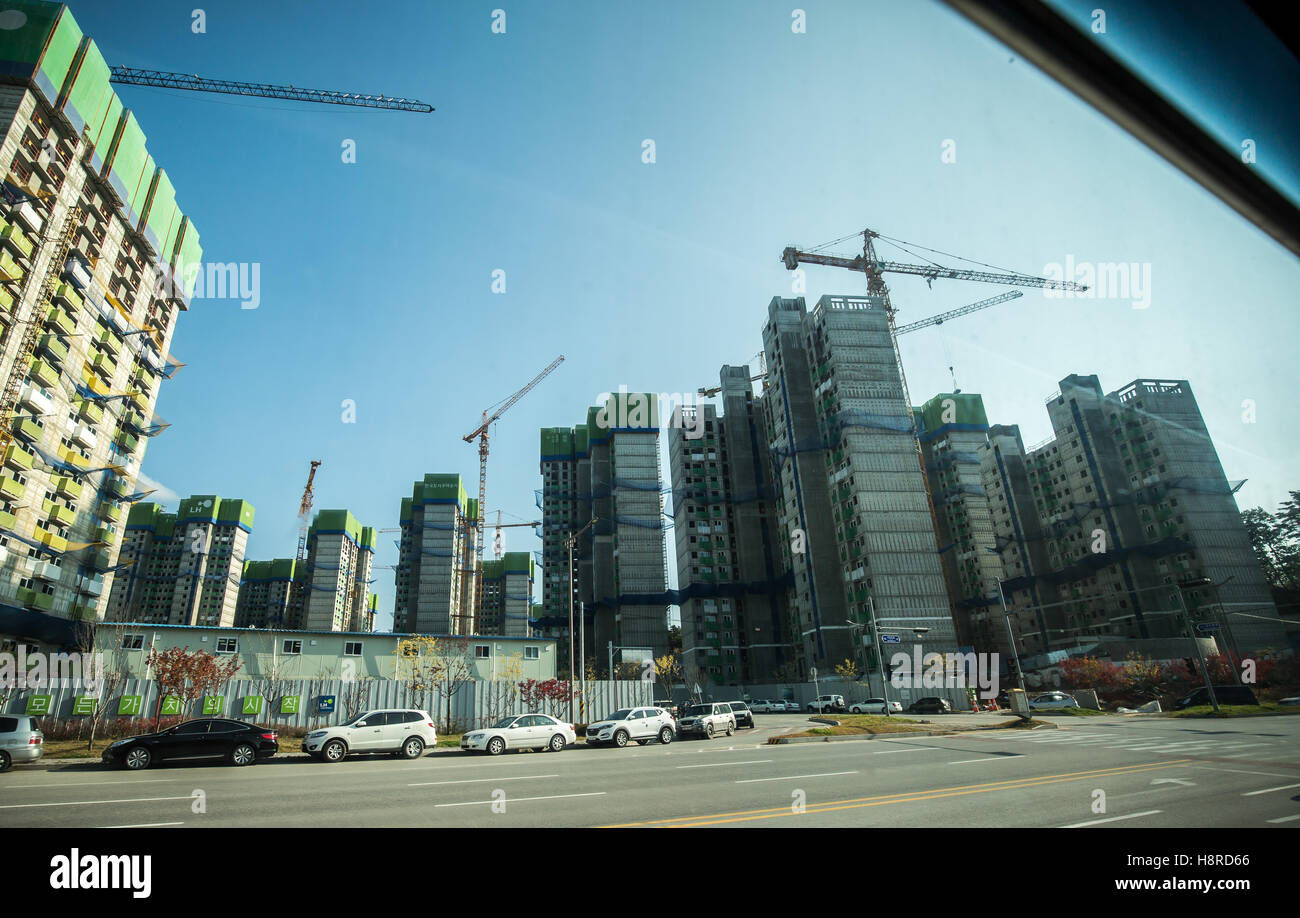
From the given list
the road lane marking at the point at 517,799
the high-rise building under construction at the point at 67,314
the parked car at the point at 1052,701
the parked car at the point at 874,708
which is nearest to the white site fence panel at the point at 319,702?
the road lane marking at the point at 517,799

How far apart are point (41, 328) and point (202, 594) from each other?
95.9 meters

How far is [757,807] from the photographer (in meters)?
9.60

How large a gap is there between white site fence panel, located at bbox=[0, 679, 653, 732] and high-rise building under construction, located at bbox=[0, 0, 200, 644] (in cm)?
2773

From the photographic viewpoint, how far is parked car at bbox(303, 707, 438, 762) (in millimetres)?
20078

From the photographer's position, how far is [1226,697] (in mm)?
39281

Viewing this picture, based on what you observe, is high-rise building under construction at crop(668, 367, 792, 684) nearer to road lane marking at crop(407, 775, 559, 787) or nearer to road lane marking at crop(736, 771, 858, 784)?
road lane marking at crop(736, 771, 858, 784)

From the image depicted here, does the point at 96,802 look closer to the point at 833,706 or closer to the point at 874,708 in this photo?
the point at 874,708

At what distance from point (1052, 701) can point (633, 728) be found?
41316mm

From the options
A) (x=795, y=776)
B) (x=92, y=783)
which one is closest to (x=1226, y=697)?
(x=795, y=776)

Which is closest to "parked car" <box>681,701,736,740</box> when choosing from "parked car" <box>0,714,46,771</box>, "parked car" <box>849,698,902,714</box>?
"parked car" <box>0,714,46,771</box>

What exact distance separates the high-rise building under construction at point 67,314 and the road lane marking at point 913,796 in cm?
5986

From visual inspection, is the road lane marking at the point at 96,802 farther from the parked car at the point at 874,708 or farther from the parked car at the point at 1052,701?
the parked car at the point at 1052,701

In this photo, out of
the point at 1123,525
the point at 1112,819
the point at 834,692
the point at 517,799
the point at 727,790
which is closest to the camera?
the point at 1112,819
